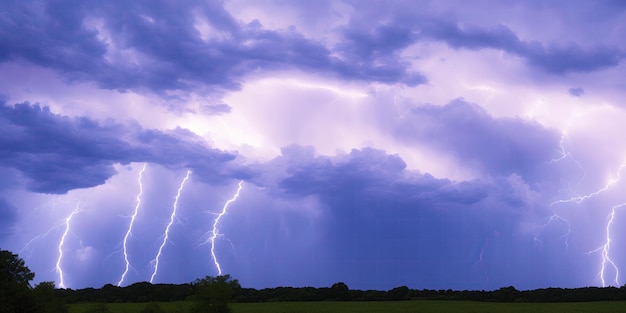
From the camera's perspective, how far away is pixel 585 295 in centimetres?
9294

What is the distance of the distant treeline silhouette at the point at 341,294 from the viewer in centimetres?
9262

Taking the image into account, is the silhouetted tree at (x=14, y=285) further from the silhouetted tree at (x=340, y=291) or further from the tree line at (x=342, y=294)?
the silhouetted tree at (x=340, y=291)

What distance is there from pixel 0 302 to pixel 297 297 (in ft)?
175

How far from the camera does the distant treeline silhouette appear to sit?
92.6 metres

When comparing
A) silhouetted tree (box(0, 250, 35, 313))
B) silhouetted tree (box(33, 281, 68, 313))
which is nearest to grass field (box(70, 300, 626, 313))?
silhouetted tree (box(33, 281, 68, 313))

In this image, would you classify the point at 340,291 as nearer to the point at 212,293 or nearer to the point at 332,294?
the point at 332,294

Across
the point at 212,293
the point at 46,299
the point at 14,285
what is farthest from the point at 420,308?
the point at 14,285

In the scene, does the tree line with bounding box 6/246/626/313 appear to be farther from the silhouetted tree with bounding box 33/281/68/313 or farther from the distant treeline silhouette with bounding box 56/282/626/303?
the silhouetted tree with bounding box 33/281/68/313

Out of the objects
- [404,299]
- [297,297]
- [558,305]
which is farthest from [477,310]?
[297,297]

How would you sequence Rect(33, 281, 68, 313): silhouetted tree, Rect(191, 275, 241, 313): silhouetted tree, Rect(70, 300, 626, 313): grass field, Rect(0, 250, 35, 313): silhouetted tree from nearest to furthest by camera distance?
1. Rect(0, 250, 35, 313): silhouetted tree
2. Rect(33, 281, 68, 313): silhouetted tree
3. Rect(191, 275, 241, 313): silhouetted tree
4. Rect(70, 300, 626, 313): grass field

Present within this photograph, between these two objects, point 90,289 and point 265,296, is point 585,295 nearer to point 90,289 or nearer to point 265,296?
point 265,296

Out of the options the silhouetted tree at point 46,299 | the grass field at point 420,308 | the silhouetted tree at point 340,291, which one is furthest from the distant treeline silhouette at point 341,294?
the silhouetted tree at point 46,299

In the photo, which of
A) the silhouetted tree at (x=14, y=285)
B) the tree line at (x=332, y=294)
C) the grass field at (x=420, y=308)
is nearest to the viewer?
the silhouetted tree at (x=14, y=285)

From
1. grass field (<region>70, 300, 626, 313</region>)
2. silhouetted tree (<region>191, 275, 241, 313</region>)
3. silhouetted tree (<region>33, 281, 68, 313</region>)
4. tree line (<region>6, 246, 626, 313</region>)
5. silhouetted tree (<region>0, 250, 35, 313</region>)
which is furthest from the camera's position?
tree line (<region>6, 246, 626, 313</region>)
